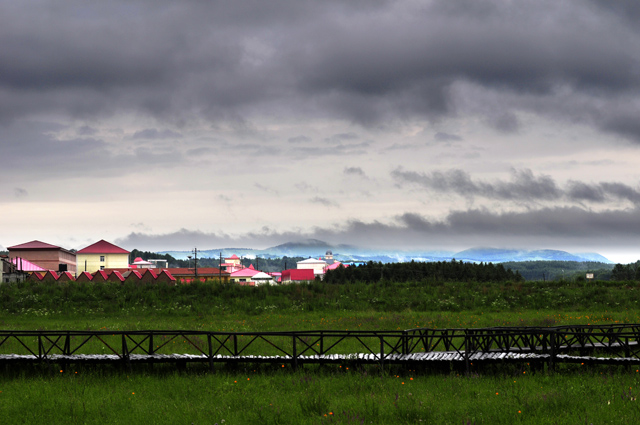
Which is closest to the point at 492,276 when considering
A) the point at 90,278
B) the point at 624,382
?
the point at 90,278

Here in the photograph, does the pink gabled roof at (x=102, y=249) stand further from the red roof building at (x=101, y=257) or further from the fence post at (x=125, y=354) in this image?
the fence post at (x=125, y=354)

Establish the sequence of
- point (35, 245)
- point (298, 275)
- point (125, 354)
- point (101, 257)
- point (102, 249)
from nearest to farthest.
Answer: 1. point (125, 354)
2. point (35, 245)
3. point (101, 257)
4. point (102, 249)
5. point (298, 275)

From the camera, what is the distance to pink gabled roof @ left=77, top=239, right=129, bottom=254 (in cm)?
14848

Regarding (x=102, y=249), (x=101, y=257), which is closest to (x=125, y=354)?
(x=101, y=257)

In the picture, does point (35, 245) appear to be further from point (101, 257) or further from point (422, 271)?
point (422, 271)

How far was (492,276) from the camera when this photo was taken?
428ft

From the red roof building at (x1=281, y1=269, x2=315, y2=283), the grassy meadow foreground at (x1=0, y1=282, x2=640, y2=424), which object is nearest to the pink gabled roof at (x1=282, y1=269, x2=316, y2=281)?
the red roof building at (x1=281, y1=269, x2=315, y2=283)

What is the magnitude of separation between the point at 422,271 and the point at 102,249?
3036 inches

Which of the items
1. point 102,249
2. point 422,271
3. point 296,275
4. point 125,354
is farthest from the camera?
point 296,275

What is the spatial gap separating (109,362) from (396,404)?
1039 centimetres

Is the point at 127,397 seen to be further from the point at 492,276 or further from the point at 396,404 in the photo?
the point at 492,276

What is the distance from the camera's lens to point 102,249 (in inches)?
5891

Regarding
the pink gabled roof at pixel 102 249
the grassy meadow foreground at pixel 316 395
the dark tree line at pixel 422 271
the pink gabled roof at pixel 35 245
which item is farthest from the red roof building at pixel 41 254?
the grassy meadow foreground at pixel 316 395

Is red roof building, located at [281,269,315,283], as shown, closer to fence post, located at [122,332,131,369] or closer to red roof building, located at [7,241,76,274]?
red roof building, located at [7,241,76,274]
